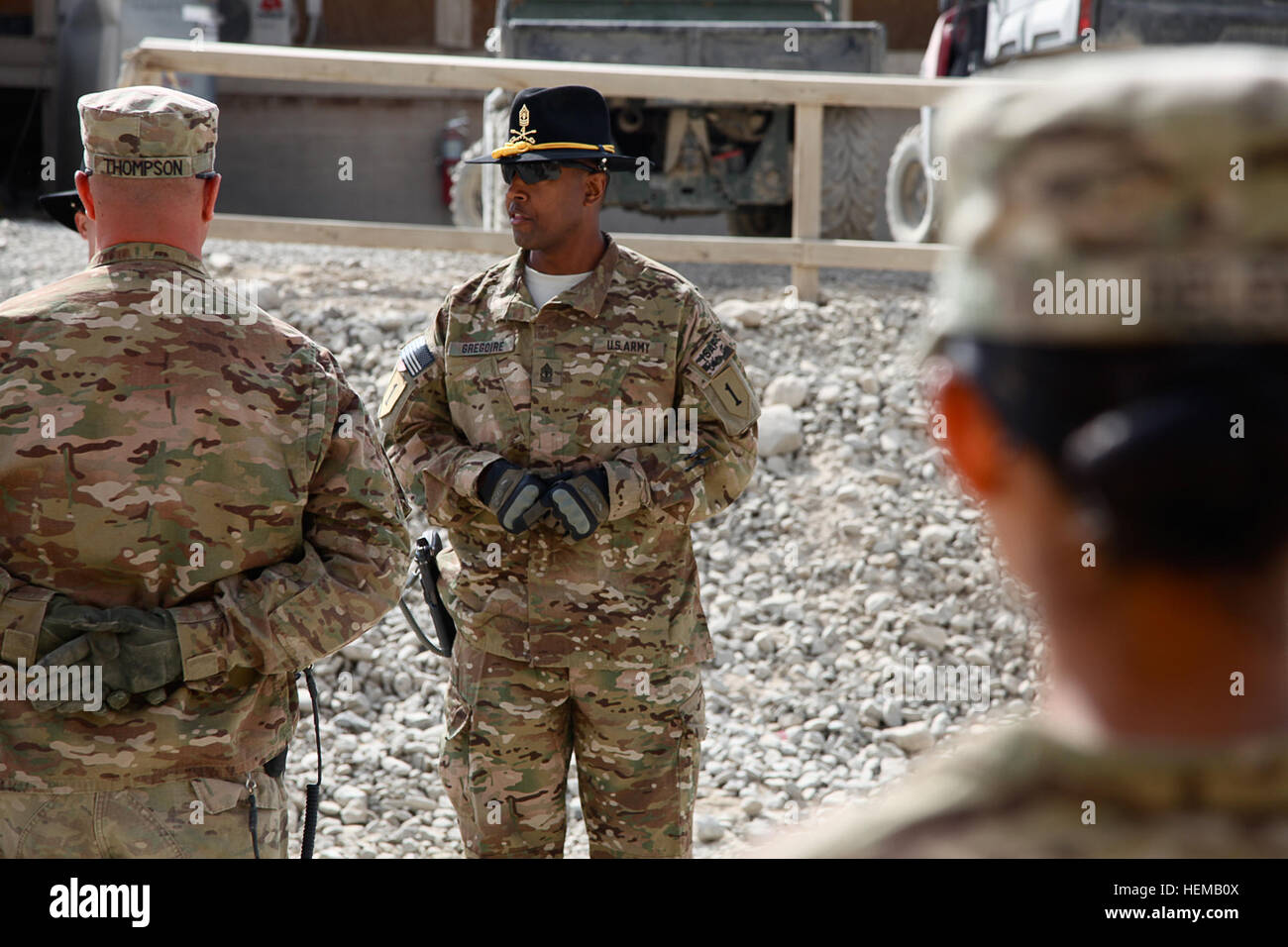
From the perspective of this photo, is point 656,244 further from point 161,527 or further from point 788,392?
point 161,527

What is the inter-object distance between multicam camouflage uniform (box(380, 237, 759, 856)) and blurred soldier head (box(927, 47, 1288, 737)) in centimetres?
250

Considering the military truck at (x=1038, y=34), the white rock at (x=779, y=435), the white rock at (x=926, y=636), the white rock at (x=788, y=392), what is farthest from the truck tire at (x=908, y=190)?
the white rock at (x=926, y=636)

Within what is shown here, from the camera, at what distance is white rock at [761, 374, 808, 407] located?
22.2ft

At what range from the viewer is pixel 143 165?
2.60 metres

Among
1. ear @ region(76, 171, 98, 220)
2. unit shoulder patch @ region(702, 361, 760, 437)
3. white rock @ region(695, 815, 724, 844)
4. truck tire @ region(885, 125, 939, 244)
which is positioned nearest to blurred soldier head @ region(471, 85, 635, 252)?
unit shoulder patch @ region(702, 361, 760, 437)

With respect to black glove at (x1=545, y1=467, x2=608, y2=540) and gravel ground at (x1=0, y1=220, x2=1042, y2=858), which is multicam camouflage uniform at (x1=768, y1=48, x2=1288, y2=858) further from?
Result: gravel ground at (x1=0, y1=220, x2=1042, y2=858)

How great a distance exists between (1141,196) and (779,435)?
5726 mm

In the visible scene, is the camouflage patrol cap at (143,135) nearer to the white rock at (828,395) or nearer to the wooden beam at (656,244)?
the white rock at (828,395)

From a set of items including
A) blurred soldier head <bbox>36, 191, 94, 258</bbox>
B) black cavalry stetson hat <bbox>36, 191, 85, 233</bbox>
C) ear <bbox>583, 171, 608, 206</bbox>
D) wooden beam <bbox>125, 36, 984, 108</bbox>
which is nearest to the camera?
blurred soldier head <bbox>36, 191, 94, 258</bbox>

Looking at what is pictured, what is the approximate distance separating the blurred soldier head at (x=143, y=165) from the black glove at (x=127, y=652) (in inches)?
27.2

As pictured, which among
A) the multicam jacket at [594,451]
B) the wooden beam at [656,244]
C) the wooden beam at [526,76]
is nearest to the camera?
the multicam jacket at [594,451]

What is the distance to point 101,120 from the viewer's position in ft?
8.43

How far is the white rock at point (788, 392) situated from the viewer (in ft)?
22.2

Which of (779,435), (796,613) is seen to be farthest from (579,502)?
(779,435)
